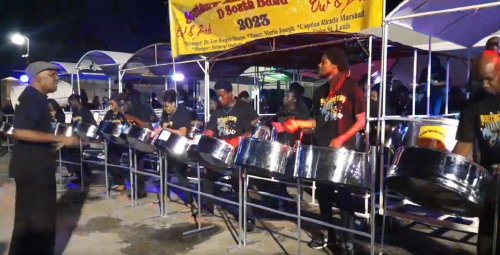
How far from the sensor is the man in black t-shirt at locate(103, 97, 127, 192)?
16.1 feet

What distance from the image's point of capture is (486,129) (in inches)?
75.7

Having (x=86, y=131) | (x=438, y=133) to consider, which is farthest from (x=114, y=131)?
(x=438, y=133)

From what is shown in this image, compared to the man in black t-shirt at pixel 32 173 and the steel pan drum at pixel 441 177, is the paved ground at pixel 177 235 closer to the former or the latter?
the man in black t-shirt at pixel 32 173

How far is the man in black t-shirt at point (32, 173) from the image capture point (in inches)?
91.3

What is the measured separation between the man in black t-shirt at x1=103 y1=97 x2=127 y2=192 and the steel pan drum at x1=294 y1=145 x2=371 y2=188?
3.05 meters

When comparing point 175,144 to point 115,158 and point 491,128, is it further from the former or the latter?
point 491,128

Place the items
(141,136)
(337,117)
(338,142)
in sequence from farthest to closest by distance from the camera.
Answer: (141,136)
(337,117)
(338,142)

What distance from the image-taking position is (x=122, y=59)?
285 inches

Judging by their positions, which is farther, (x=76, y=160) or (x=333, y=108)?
(x=76, y=160)

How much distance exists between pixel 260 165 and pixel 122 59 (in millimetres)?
5303

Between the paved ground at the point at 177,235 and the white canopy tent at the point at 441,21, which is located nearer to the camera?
the white canopy tent at the point at 441,21

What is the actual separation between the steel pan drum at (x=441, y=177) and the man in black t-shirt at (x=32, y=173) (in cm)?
171

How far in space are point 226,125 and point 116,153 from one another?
1.89 meters

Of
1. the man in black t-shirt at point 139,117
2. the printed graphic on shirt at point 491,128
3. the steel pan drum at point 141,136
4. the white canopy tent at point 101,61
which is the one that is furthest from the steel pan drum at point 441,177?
the white canopy tent at point 101,61
